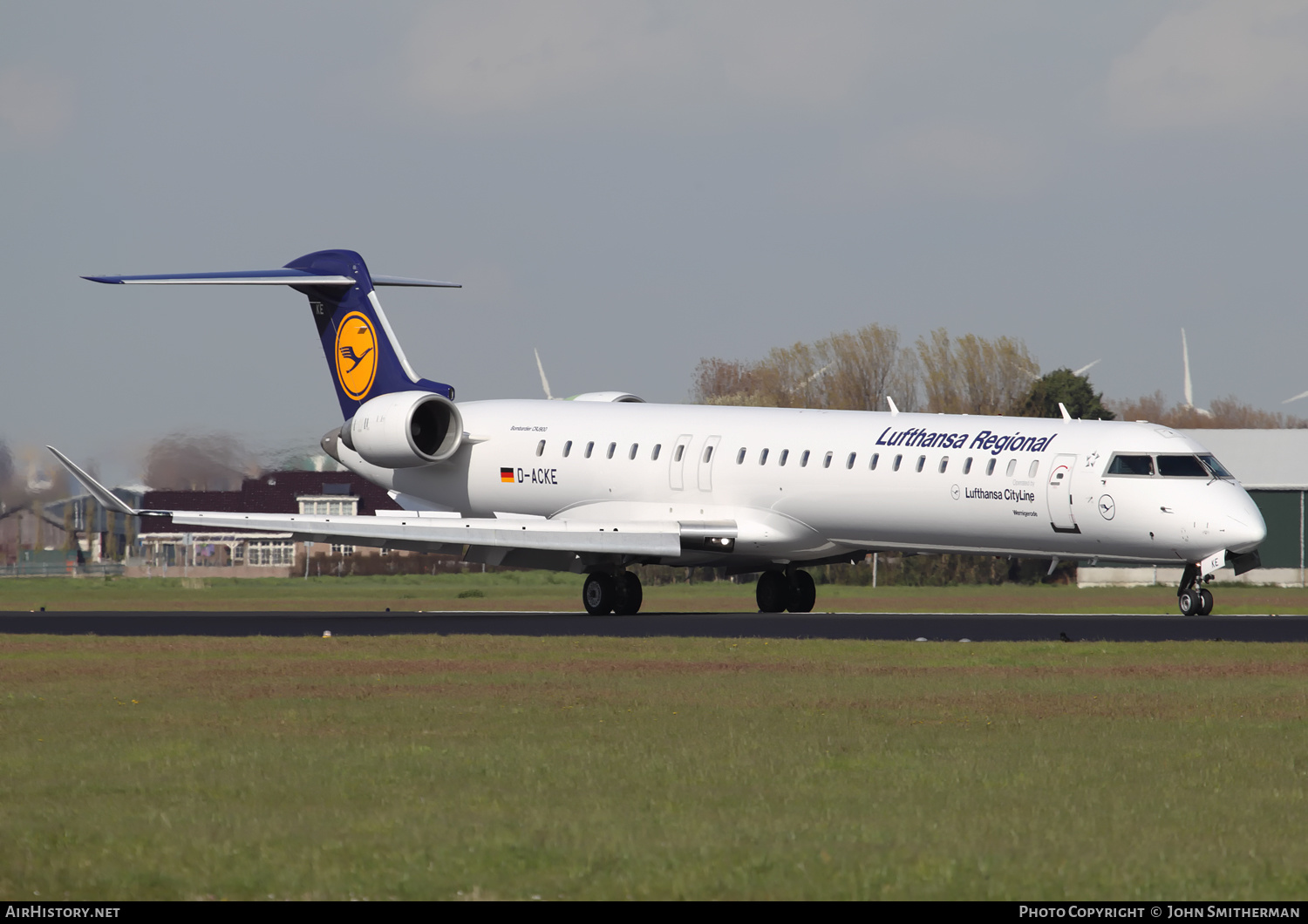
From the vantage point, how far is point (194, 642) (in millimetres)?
24094

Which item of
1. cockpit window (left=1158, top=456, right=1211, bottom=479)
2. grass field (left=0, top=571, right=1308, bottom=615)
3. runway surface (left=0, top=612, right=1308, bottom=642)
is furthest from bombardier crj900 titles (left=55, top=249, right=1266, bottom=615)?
grass field (left=0, top=571, right=1308, bottom=615)

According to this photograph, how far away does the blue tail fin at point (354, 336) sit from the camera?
129ft

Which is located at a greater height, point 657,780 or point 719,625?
point 719,625

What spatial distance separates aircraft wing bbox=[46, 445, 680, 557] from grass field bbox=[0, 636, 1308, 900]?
12818 mm

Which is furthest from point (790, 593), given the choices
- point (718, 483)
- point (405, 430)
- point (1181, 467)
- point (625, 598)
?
point (1181, 467)

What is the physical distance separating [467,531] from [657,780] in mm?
22234

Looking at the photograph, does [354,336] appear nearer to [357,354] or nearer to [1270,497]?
[357,354]

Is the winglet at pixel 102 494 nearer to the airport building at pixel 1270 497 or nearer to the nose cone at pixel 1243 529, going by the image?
the nose cone at pixel 1243 529

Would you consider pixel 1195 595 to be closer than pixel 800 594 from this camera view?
Yes

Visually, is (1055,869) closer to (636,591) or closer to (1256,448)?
(636,591)

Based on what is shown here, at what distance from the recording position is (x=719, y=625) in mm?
29000

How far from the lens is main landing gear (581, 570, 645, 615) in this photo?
3394 centimetres

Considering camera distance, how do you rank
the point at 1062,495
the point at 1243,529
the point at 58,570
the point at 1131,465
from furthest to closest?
the point at 58,570
the point at 1062,495
the point at 1131,465
the point at 1243,529

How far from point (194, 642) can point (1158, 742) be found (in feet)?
48.9
